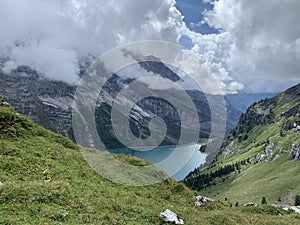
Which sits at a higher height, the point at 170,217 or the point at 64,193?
the point at 64,193

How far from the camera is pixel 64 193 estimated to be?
77.2 feet

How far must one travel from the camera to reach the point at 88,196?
25.1m

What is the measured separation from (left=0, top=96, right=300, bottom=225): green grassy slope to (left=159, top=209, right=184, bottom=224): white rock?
53cm

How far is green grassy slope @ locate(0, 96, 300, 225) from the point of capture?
20659 mm

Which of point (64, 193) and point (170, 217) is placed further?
point (170, 217)

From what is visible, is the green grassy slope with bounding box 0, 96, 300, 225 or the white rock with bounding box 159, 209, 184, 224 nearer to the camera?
the green grassy slope with bounding box 0, 96, 300, 225

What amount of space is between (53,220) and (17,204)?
298cm

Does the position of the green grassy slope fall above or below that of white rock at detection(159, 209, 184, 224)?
above

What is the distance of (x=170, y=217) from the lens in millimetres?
25359

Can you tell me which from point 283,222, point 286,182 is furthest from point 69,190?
point 286,182

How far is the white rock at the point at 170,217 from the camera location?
2514 centimetres

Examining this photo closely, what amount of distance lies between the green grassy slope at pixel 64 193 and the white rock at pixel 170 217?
0.53 metres

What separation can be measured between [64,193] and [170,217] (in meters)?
9.56

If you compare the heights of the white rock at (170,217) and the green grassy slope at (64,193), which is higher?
the green grassy slope at (64,193)
